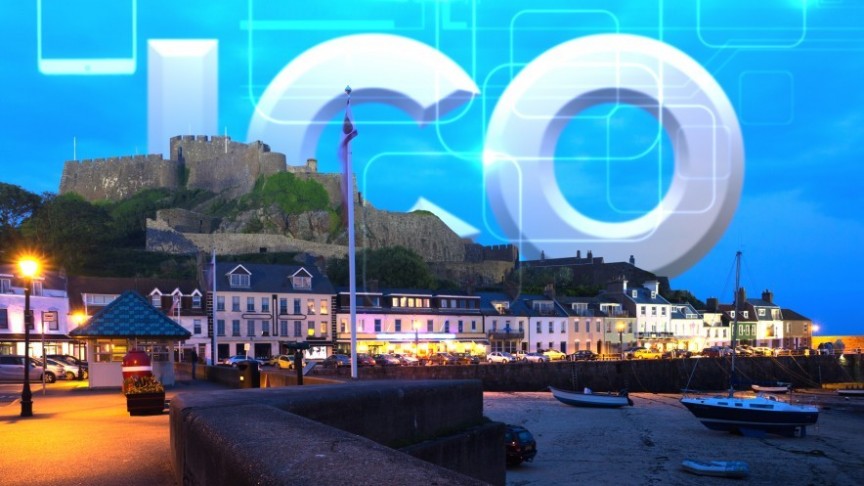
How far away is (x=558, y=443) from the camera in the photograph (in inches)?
1273

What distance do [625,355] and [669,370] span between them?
6852mm

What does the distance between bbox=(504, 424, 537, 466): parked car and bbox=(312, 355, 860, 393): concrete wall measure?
23.4 metres

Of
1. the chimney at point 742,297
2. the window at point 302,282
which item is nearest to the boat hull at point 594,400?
the window at point 302,282

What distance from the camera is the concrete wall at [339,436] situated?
404cm

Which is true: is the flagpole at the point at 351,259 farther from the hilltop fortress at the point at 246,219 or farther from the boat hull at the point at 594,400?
Answer: the hilltop fortress at the point at 246,219

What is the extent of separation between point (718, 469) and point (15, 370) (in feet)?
95.0

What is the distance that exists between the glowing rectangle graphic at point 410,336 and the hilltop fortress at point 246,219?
36.7 meters

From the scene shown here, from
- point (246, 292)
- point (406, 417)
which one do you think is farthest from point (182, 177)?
point (406, 417)

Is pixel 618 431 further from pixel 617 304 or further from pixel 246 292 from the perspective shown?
pixel 617 304

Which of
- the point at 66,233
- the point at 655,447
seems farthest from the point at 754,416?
the point at 66,233

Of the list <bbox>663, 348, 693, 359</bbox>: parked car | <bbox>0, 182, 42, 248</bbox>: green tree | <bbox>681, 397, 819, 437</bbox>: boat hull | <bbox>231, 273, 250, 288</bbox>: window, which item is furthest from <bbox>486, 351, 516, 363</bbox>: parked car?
<bbox>0, 182, 42, 248</bbox>: green tree

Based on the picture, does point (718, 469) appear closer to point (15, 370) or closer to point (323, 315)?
point (15, 370)

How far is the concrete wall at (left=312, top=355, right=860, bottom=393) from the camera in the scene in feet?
176

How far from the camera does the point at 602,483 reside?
24.0 meters
